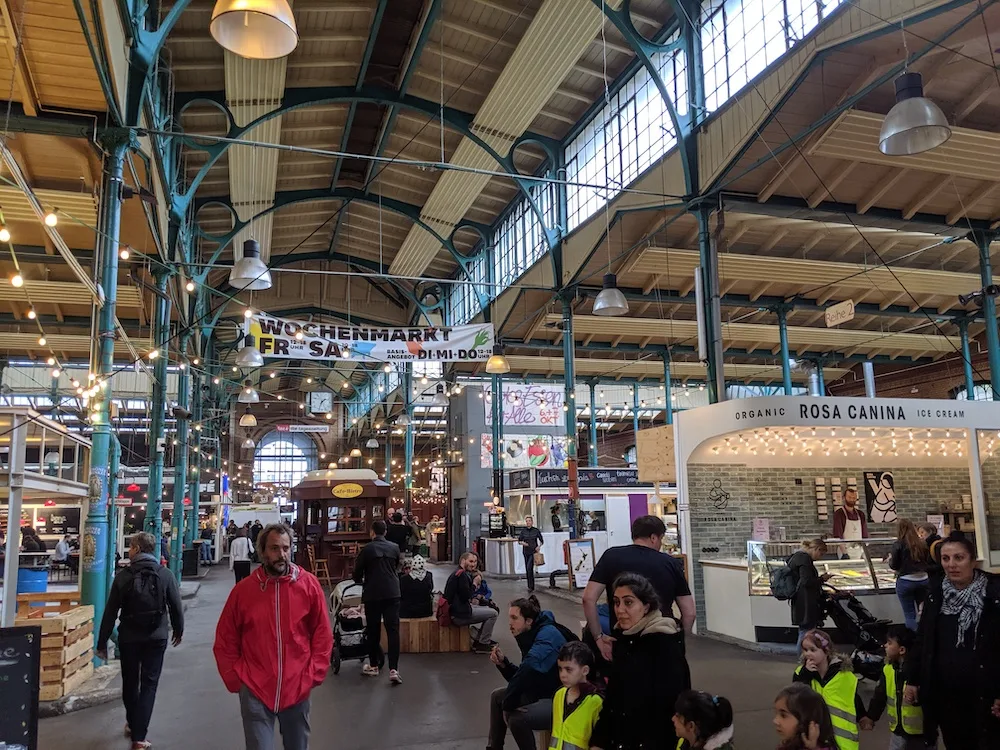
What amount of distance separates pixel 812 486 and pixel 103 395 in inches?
404

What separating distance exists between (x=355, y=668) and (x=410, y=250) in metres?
17.8

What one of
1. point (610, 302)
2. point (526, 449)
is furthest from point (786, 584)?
point (526, 449)

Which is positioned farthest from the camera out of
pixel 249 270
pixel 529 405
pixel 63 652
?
pixel 529 405

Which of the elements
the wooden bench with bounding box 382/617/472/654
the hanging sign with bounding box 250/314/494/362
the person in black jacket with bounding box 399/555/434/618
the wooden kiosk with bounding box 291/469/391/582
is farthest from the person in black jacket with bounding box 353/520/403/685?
the wooden kiosk with bounding box 291/469/391/582

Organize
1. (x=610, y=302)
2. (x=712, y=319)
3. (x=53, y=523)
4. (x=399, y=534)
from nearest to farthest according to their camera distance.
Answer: (x=712, y=319)
(x=610, y=302)
(x=399, y=534)
(x=53, y=523)

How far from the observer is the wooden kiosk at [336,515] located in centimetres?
1827

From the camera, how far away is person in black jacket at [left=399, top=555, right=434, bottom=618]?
9.66m

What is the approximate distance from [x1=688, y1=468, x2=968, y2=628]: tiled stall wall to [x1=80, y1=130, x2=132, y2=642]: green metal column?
24.1 feet

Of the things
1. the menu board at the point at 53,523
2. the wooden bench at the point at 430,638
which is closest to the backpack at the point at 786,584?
the wooden bench at the point at 430,638

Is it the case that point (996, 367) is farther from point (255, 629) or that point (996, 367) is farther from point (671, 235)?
A: point (255, 629)

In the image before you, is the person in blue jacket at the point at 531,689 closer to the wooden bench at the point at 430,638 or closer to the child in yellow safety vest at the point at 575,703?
the child in yellow safety vest at the point at 575,703

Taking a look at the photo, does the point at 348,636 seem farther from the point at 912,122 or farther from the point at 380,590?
the point at 912,122

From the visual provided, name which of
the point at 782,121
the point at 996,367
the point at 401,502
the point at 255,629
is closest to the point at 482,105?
the point at 782,121

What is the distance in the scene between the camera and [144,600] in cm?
575
